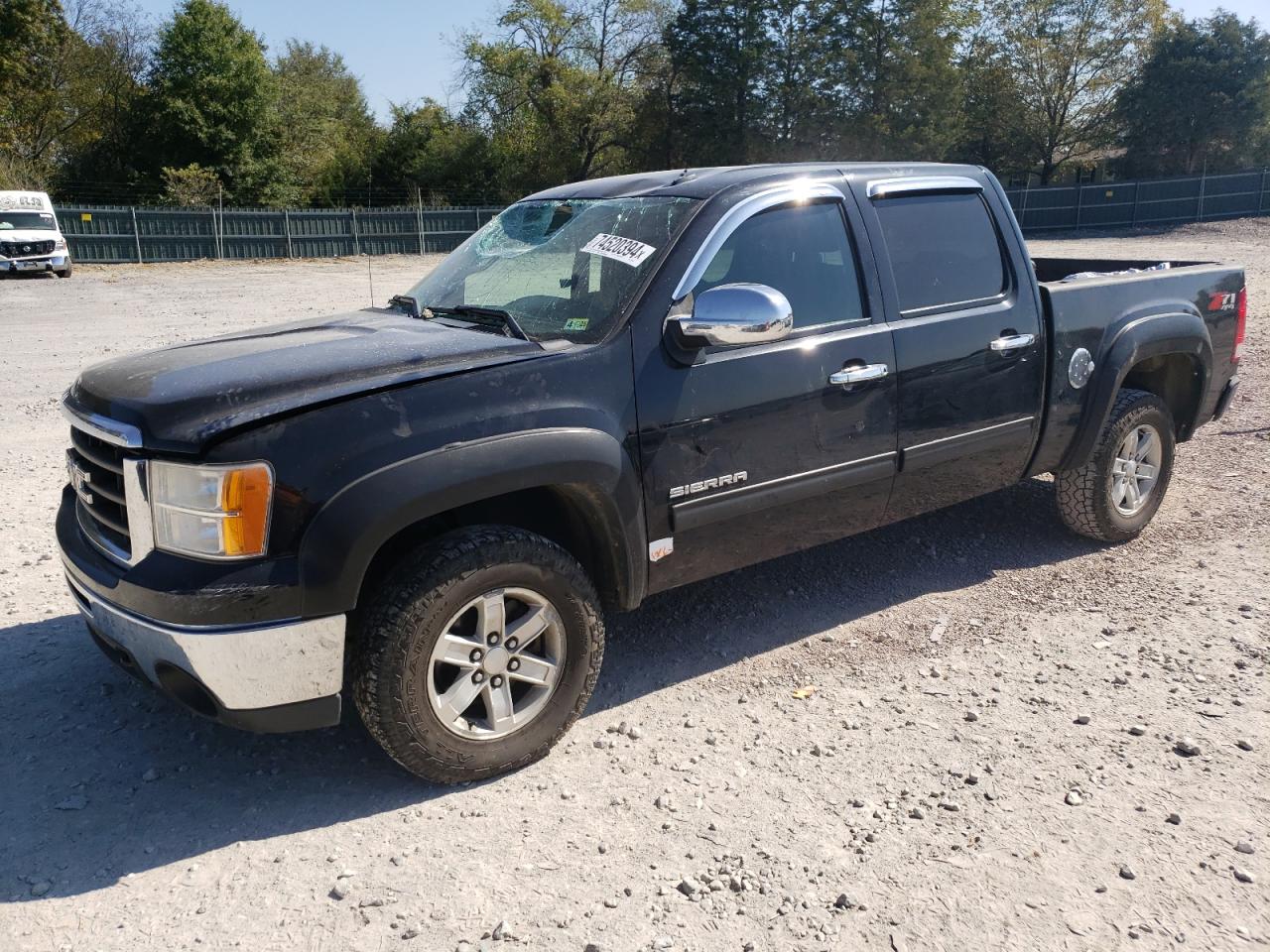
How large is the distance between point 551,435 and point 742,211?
125 cm

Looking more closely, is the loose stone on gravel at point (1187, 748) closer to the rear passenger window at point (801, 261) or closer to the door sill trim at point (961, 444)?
the door sill trim at point (961, 444)

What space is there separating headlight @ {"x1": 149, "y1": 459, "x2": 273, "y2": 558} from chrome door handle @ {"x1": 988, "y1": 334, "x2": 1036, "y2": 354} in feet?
10.2

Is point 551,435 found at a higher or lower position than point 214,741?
higher

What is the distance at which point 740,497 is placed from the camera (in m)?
3.87

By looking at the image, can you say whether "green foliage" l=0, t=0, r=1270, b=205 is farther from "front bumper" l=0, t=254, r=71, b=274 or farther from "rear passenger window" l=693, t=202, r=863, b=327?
"rear passenger window" l=693, t=202, r=863, b=327

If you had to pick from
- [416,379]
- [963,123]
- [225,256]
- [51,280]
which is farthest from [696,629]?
[963,123]

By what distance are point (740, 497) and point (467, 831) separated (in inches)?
58.8

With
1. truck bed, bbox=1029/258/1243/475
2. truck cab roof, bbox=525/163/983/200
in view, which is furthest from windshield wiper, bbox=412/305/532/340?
truck bed, bbox=1029/258/1243/475

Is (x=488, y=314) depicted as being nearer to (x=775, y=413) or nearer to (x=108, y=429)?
(x=775, y=413)

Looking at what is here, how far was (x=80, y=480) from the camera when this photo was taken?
351cm

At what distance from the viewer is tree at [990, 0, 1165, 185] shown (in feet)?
167

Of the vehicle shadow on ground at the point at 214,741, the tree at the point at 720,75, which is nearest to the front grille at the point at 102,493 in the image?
the vehicle shadow on ground at the point at 214,741

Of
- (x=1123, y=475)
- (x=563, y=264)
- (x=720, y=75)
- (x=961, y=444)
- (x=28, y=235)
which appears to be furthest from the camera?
(x=720, y=75)

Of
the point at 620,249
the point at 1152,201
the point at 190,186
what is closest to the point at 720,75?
the point at 1152,201
